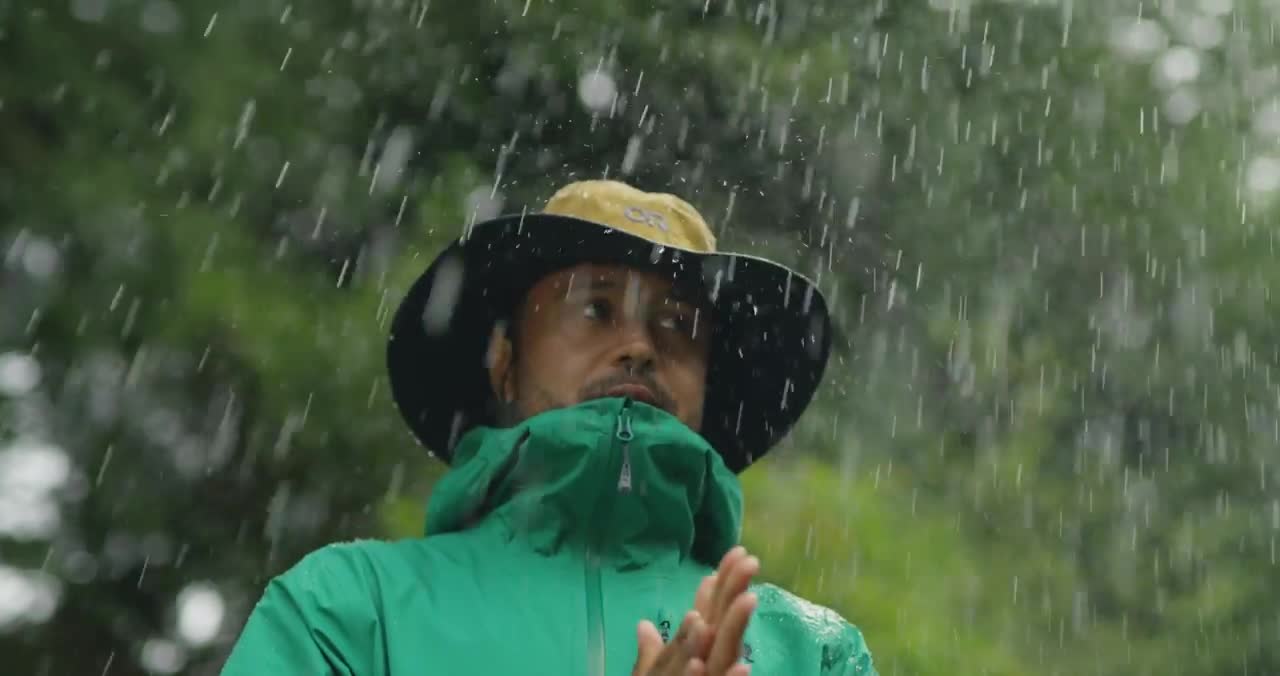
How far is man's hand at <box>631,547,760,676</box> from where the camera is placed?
150cm

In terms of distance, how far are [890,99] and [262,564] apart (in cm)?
273

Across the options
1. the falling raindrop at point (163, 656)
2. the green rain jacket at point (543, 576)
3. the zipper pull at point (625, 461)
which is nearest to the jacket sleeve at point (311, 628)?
the green rain jacket at point (543, 576)

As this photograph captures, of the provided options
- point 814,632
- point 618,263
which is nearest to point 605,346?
point 618,263

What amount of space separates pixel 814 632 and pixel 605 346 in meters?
0.58

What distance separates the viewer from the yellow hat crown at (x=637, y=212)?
2.47 m

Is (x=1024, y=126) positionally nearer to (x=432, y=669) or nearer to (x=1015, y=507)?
(x=1015, y=507)

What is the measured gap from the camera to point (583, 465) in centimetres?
198

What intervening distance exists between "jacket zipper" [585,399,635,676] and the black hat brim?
505mm

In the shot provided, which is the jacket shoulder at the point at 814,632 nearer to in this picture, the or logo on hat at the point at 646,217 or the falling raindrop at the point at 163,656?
the or logo on hat at the point at 646,217

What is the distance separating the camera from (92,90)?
3508 millimetres

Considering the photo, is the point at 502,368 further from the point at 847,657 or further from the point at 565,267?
the point at 847,657

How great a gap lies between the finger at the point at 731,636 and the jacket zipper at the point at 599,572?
0.39 m

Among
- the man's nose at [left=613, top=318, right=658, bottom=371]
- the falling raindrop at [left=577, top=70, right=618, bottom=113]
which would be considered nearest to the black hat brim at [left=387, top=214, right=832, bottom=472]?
the man's nose at [left=613, top=318, right=658, bottom=371]

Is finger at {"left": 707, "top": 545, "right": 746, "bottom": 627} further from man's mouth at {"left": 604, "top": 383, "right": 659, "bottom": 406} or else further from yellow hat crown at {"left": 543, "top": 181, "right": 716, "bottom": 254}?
yellow hat crown at {"left": 543, "top": 181, "right": 716, "bottom": 254}
